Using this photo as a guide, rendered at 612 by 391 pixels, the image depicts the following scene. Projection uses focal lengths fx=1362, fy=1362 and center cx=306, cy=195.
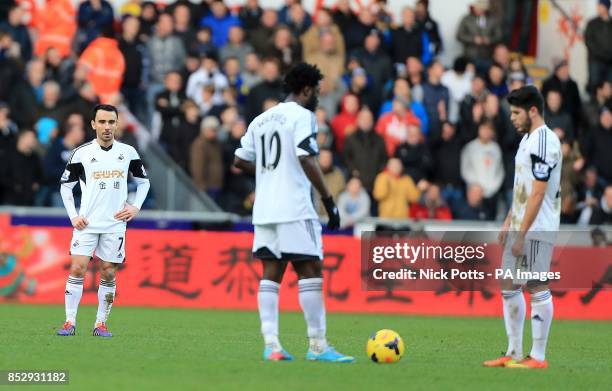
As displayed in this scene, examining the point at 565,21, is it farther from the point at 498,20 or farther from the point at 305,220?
the point at 305,220

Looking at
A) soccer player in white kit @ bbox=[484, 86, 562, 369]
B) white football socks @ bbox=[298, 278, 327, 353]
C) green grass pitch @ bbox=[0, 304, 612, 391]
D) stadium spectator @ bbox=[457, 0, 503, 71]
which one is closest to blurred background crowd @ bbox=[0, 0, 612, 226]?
stadium spectator @ bbox=[457, 0, 503, 71]

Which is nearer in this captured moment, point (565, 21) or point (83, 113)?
point (83, 113)

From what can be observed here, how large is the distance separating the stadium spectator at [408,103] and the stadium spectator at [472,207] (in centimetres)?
164

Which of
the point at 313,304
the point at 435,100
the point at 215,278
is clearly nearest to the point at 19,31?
the point at 215,278

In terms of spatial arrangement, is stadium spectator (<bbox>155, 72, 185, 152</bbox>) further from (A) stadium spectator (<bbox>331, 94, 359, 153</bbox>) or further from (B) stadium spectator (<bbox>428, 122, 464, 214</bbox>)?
(B) stadium spectator (<bbox>428, 122, 464, 214</bbox>)

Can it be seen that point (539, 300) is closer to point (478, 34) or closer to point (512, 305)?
point (512, 305)

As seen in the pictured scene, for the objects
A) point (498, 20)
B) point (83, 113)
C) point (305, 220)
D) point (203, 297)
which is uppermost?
point (498, 20)

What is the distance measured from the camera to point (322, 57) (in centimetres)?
2411

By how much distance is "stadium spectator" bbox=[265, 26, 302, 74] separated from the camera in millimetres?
23797

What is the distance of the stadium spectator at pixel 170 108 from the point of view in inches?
883

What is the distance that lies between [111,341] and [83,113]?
8.50 meters

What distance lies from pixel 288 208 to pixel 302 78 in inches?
43.3

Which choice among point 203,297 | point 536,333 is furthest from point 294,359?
point 203,297

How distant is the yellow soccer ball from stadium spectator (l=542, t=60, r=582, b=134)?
1408 centimetres
